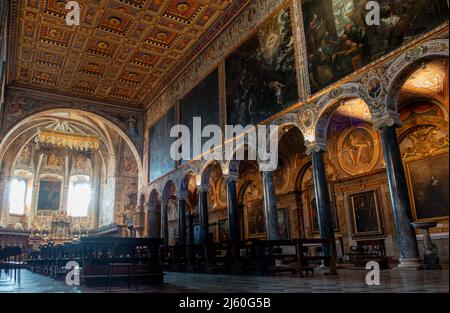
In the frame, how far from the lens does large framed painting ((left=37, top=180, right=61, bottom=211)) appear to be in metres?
30.7

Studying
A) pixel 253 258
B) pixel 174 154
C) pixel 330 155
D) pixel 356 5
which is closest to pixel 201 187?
pixel 174 154

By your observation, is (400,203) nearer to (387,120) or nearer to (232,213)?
(387,120)

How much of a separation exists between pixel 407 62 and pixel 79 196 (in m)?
30.2

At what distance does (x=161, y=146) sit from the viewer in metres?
20.8

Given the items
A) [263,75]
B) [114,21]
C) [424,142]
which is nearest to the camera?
[424,142]

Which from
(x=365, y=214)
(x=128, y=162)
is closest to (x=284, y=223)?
(x=365, y=214)

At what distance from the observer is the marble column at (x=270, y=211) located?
11.9 metres

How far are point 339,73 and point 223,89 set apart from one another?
20.2 feet

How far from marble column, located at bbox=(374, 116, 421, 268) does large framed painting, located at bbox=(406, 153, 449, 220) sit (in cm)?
364

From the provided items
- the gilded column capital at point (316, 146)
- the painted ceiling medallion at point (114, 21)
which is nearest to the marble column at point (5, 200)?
the painted ceiling medallion at point (114, 21)

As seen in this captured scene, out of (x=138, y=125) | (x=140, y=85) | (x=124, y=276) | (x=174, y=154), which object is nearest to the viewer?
(x=124, y=276)

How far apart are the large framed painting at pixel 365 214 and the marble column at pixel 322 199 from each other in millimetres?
3563
